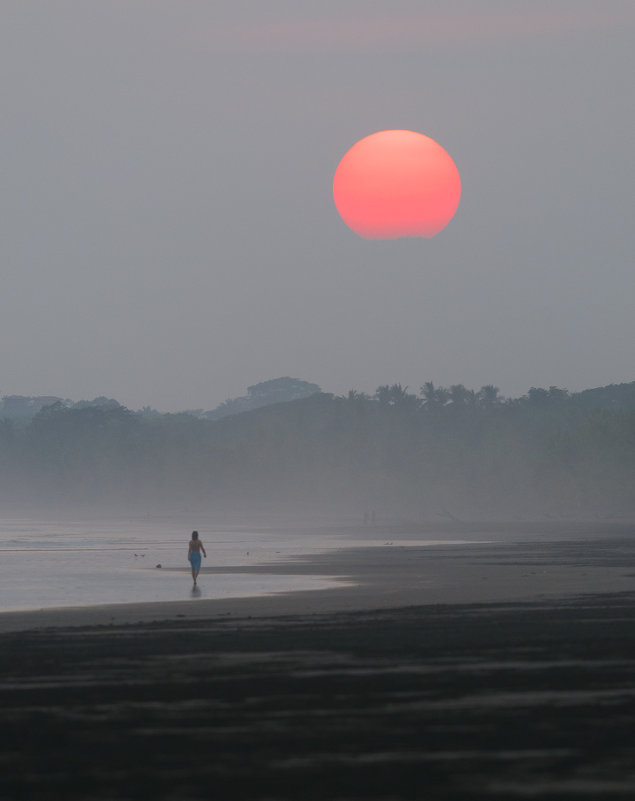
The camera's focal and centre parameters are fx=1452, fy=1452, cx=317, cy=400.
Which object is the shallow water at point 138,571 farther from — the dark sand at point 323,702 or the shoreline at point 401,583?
the dark sand at point 323,702

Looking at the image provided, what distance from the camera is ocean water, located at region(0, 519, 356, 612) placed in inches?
1560

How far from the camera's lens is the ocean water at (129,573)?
39625mm

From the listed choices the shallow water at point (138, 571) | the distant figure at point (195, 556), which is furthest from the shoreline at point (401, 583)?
the distant figure at point (195, 556)

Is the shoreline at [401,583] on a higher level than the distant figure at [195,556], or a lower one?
lower

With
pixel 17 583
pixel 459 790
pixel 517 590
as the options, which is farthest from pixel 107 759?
pixel 17 583

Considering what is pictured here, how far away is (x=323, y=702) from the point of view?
17.8m

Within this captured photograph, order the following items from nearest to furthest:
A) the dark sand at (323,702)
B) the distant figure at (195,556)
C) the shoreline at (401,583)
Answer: the dark sand at (323,702) < the shoreline at (401,583) < the distant figure at (195,556)

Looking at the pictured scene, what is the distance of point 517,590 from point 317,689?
20.2m

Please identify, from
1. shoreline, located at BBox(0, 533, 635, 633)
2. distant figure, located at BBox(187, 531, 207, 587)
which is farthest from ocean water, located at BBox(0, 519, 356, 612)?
shoreline, located at BBox(0, 533, 635, 633)

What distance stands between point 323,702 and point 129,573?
3474cm

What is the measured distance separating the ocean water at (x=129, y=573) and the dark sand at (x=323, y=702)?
260 inches

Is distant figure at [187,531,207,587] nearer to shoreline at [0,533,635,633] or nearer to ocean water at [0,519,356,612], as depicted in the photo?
ocean water at [0,519,356,612]

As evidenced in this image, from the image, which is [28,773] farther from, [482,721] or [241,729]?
[482,721]

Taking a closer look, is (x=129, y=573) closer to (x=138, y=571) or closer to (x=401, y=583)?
(x=138, y=571)
